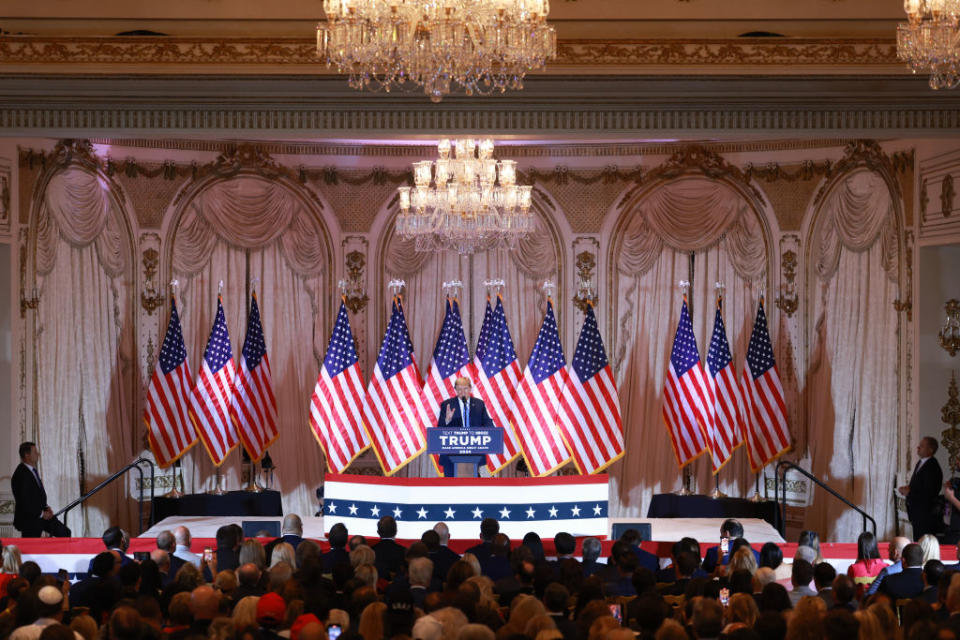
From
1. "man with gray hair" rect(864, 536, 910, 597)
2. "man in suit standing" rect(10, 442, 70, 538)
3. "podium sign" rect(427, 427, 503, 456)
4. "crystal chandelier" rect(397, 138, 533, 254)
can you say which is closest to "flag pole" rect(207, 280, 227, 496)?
"man in suit standing" rect(10, 442, 70, 538)

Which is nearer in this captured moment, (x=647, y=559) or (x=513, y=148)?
(x=647, y=559)

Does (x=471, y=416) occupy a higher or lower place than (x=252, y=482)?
higher

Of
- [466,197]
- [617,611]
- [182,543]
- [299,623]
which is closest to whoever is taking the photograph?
[299,623]

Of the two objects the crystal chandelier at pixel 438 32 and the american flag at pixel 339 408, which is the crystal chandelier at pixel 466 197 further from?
the crystal chandelier at pixel 438 32

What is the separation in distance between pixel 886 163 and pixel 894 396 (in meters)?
2.39

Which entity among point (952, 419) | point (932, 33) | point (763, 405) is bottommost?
point (952, 419)

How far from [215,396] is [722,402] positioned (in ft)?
17.9

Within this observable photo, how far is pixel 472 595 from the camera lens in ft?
19.3

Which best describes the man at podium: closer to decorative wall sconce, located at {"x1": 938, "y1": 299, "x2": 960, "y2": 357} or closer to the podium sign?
the podium sign

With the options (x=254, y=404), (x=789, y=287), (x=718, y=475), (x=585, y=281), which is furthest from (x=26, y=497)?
(x=789, y=287)

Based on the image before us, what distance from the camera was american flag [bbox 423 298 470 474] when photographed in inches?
548

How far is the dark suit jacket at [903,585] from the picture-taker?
7004 mm

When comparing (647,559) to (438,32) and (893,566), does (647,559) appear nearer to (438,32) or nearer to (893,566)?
(893,566)

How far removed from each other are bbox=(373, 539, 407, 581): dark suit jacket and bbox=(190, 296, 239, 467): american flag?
6165 mm
